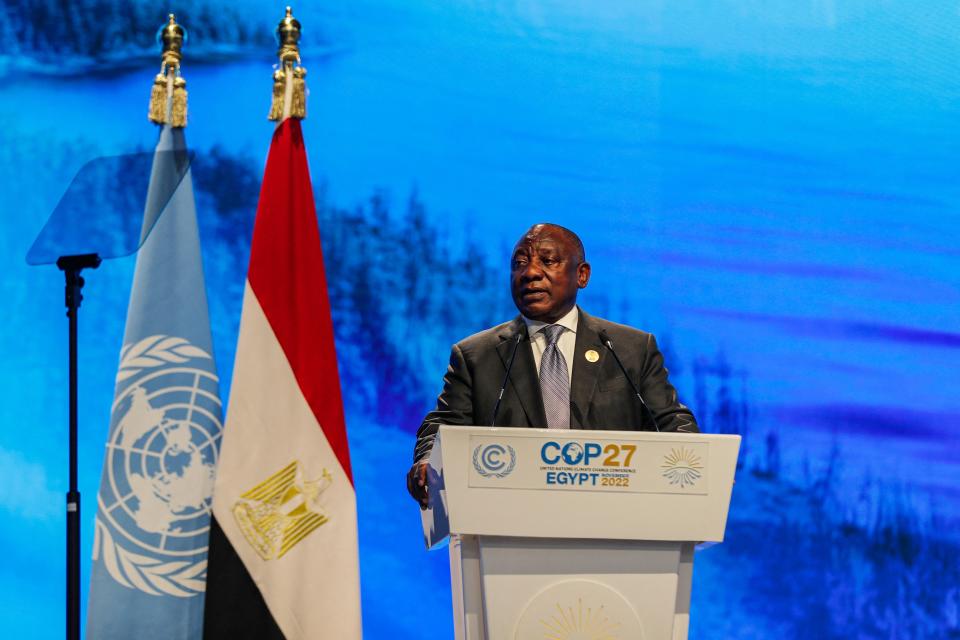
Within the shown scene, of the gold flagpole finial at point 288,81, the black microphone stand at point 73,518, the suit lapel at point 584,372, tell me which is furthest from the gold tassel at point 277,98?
the suit lapel at point 584,372

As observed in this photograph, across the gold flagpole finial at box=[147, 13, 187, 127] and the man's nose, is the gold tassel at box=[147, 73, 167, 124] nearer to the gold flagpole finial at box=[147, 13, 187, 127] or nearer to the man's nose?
the gold flagpole finial at box=[147, 13, 187, 127]

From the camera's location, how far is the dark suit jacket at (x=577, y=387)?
284 centimetres

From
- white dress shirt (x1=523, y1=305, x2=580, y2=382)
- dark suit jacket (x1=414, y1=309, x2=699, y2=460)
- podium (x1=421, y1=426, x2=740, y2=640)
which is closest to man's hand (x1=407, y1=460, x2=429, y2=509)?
dark suit jacket (x1=414, y1=309, x2=699, y2=460)

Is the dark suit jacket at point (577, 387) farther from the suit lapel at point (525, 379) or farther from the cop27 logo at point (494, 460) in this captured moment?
the cop27 logo at point (494, 460)

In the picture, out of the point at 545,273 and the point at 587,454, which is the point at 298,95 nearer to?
the point at 545,273

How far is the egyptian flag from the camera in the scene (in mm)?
2801

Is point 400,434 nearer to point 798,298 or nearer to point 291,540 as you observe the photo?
point 291,540

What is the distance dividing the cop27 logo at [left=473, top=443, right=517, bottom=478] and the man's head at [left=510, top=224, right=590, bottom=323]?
30.3 inches

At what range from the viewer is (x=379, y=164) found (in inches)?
160

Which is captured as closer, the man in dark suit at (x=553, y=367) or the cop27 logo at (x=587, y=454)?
the cop27 logo at (x=587, y=454)

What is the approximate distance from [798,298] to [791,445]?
1.71ft

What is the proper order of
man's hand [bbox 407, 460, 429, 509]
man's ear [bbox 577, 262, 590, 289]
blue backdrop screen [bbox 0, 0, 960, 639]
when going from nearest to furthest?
1. man's hand [bbox 407, 460, 429, 509]
2. man's ear [bbox 577, 262, 590, 289]
3. blue backdrop screen [bbox 0, 0, 960, 639]

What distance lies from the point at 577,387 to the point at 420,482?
0.51 metres

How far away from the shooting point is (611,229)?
4055 mm
